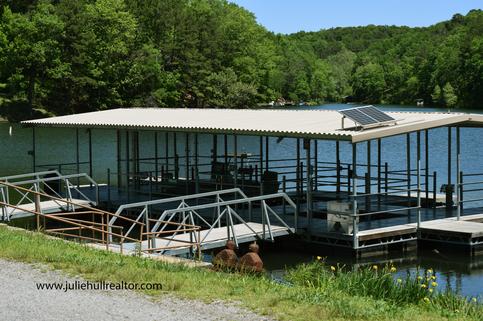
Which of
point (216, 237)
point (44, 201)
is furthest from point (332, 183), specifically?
point (44, 201)

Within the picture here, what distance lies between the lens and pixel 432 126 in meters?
16.6

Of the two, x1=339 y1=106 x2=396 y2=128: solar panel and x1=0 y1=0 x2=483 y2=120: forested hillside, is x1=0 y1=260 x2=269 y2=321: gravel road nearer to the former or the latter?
x1=339 y1=106 x2=396 y2=128: solar panel

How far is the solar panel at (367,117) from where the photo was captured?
15.9 meters

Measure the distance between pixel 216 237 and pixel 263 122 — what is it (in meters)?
3.87

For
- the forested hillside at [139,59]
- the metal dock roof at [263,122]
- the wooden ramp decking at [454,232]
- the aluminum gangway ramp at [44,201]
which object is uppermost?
the forested hillside at [139,59]

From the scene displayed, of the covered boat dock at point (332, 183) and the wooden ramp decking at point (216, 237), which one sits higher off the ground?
the covered boat dock at point (332, 183)

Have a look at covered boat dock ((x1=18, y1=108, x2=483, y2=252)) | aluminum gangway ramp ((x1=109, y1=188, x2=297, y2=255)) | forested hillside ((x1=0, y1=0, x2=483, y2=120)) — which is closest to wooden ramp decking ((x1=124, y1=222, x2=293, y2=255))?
aluminum gangway ramp ((x1=109, y1=188, x2=297, y2=255))

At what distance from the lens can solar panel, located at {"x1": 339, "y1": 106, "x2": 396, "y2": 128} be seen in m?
15.9

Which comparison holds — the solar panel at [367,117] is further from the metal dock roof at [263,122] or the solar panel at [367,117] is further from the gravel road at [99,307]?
the gravel road at [99,307]

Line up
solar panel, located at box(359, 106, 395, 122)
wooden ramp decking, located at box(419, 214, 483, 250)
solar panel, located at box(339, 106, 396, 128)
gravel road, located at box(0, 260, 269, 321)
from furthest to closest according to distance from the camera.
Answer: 1. solar panel, located at box(359, 106, 395, 122)
2. wooden ramp decking, located at box(419, 214, 483, 250)
3. solar panel, located at box(339, 106, 396, 128)
4. gravel road, located at box(0, 260, 269, 321)

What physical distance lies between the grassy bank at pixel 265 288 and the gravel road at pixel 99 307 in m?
0.27

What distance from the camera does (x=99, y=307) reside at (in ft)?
27.7

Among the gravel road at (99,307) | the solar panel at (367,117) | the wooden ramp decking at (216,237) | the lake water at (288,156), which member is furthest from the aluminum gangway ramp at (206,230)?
the gravel road at (99,307)

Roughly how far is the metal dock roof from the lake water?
3.99 feet
